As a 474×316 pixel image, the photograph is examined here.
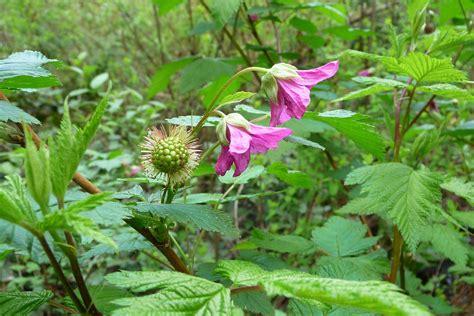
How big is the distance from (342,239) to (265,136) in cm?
63

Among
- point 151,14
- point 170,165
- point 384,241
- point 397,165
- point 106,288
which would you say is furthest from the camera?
point 151,14

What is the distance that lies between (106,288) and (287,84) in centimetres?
56

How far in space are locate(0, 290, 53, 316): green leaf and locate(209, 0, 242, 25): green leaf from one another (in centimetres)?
105

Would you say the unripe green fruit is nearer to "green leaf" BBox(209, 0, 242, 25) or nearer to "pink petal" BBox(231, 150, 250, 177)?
"pink petal" BBox(231, 150, 250, 177)

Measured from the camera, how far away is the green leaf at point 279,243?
4.34 ft

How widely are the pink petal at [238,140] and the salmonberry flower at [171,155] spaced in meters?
0.08

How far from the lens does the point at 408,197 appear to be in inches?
39.9

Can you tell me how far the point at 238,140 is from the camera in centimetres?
83

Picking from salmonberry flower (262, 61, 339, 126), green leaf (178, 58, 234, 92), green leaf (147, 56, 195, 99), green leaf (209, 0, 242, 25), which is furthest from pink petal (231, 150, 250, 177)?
green leaf (147, 56, 195, 99)

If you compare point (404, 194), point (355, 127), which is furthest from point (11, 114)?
point (404, 194)

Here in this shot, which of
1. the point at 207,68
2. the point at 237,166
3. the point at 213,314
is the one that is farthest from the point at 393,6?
the point at 213,314

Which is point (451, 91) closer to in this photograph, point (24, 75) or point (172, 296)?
point (172, 296)

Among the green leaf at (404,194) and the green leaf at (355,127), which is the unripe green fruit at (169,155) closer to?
the green leaf at (355,127)

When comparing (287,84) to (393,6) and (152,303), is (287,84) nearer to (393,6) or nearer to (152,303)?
(152,303)
